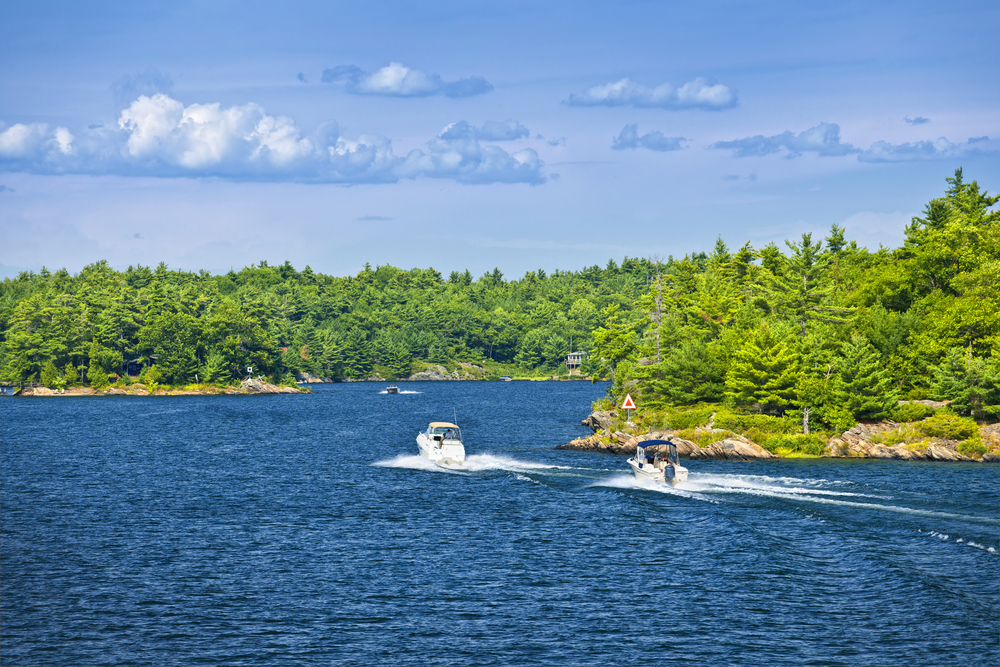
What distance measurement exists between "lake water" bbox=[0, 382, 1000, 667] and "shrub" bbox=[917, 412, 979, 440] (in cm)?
618

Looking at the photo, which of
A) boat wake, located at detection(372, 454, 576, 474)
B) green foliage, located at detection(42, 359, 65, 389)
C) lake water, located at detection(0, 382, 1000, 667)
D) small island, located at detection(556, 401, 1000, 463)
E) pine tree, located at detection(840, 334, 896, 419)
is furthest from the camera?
green foliage, located at detection(42, 359, 65, 389)

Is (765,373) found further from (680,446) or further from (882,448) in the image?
(882,448)

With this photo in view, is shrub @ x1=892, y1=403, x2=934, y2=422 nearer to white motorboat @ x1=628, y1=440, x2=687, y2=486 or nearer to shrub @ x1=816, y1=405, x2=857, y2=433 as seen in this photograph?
shrub @ x1=816, y1=405, x2=857, y2=433

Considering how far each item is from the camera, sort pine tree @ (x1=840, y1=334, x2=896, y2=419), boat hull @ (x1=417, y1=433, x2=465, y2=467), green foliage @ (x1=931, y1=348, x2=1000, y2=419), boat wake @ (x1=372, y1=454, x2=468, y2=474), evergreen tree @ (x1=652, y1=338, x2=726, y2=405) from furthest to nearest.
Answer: evergreen tree @ (x1=652, y1=338, x2=726, y2=405)
pine tree @ (x1=840, y1=334, x2=896, y2=419)
green foliage @ (x1=931, y1=348, x2=1000, y2=419)
boat hull @ (x1=417, y1=433, x2=465, y2=467)
boat wake @ (x1=372, y1=454, x2=468, y2=474)

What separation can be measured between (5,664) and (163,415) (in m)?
108

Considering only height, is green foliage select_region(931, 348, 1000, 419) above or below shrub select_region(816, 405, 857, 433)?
above

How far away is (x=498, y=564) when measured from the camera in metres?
39.9

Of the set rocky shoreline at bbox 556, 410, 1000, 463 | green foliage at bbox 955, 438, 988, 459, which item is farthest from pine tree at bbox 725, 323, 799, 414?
green foliage at bbox 955, 438, 988, 459

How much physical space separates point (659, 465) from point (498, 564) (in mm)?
22547

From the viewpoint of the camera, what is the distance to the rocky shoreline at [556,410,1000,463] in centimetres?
6850

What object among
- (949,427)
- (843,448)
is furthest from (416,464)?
(949,427)

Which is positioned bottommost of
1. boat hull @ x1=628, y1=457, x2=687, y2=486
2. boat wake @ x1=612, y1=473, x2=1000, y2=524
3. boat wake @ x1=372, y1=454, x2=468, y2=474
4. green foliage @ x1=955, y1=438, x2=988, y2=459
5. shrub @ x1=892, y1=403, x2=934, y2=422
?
boat wake @ x1=372, y1=454, x2=468, y2=474

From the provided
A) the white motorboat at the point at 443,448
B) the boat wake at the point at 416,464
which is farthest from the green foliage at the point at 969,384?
the boat wake at the point at 416,464

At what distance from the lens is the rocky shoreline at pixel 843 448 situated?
68.5m
